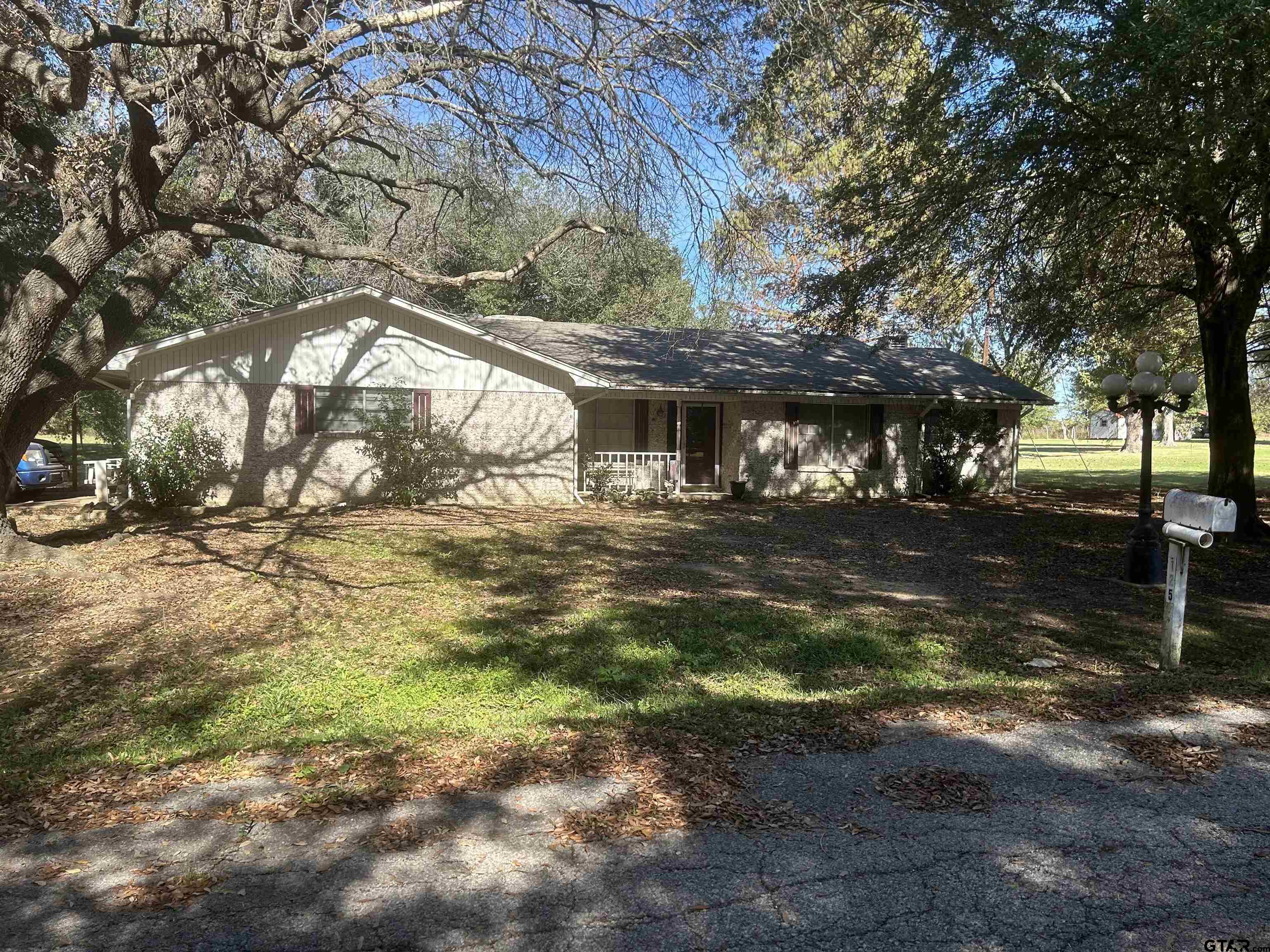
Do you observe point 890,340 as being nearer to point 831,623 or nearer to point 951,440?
point 951,440

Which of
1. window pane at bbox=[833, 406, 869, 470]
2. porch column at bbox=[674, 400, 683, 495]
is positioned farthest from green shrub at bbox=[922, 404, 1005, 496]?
porch column at bbox=[674, 400, 683, 495]

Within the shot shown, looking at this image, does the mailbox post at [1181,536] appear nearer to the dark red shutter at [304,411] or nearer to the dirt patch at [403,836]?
the dirt patch at [403,836]

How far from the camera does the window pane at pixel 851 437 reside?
67.6 ft

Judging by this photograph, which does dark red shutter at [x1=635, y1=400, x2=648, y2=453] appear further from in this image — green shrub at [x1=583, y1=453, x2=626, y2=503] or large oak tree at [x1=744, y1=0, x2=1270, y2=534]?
large oak tree at [x1=744, y1=0, x2=1270, y2=534]

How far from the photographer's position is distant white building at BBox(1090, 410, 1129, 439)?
73875 mm

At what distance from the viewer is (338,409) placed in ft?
53.5

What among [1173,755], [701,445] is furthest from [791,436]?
[1173,755]

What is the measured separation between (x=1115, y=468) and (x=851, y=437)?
22773 millimetres

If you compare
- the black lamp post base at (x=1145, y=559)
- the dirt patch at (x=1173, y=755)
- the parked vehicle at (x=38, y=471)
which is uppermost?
the parked vehicle at (x=38, y=471)

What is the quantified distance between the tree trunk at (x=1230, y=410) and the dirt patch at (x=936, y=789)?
40.6 feet

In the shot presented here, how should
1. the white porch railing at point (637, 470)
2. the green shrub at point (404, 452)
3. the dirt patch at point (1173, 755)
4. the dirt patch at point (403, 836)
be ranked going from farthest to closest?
the white porch railing at point (637, 470) < the green shrub at point (404, 452) < the dirt patch at point (1173, 755) < the dirt patch at point (403, 836)

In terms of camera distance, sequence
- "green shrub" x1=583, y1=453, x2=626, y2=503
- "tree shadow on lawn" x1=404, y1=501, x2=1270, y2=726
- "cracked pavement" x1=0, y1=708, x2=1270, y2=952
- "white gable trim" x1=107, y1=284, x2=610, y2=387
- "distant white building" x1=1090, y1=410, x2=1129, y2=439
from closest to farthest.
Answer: "cracked pavement" x1=0, y1=708, x2=1270, y2=952
"tree shadow on lawn" x1=404, y1=501, x2=1270, y2=726
"white gable trim" x1=107, y1=284, x2=610, y2=387
"green shrub" x1=583, y1=453, x2=626, y2=503
"distant white building" x1=1090, y1=410, x2=1129, y2=439

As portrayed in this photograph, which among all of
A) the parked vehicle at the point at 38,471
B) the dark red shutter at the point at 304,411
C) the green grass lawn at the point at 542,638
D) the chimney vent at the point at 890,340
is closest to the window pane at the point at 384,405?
the dark red shutter at the point at 304,411

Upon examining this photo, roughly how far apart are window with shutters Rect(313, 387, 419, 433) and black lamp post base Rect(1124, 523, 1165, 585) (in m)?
12.3
